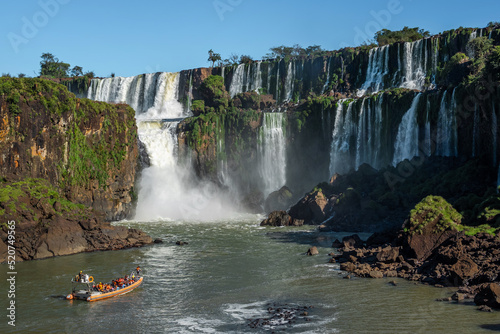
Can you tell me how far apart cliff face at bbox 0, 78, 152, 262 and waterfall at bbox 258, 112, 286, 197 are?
18775mm

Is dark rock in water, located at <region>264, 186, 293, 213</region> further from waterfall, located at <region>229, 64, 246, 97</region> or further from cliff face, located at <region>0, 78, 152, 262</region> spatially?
waterfall, located at <region>229, 64, 246, 97</region>

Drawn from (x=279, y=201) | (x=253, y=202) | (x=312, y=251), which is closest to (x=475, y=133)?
(x=312, y=251)

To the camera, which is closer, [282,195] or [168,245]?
[168,245]

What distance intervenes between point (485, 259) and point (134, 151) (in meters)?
38.3

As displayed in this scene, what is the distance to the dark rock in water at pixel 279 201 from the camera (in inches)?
2260

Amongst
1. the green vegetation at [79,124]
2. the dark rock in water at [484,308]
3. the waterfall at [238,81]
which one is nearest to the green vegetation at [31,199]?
the green vegetation at [79,124]

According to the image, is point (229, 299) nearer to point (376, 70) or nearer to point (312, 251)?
point (312, 251)

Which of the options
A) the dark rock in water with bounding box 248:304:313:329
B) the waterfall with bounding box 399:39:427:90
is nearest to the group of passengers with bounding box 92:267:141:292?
the dark rock in water with bounding box 248:304:313:329

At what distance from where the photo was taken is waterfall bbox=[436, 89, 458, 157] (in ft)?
145

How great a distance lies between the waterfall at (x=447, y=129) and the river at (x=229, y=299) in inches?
766

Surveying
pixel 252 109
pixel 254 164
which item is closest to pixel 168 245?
pixel 254 164

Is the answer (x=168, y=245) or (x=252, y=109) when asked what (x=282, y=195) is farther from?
(x=168, y=245)

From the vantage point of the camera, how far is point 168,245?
3609cm

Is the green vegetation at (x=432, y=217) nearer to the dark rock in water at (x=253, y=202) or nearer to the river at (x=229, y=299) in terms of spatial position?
the river at (x=229, y=299)
